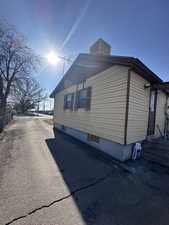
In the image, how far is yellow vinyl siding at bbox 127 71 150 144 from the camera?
186 inches

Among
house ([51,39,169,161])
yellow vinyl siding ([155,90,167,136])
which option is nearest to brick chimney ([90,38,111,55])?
house ([51,39,169,161])

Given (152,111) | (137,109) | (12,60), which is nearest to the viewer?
(137,109)

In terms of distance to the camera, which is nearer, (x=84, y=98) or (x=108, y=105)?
(x=108, y=105)

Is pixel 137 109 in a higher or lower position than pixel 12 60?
lower

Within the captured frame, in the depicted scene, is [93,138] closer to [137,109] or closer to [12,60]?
[137,109]

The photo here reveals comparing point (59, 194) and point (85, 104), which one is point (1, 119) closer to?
point (85, 104)

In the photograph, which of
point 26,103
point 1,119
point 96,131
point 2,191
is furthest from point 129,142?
point 26,103

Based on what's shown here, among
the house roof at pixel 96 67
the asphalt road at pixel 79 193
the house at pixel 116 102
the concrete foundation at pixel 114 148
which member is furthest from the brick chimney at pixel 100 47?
the asphalt road at pixel 79 193

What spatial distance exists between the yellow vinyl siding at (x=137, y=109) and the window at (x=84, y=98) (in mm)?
2658

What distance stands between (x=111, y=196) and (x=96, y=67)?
5.89 m

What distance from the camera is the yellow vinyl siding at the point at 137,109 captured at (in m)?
4.71

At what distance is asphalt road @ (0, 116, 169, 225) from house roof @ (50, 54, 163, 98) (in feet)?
12.7

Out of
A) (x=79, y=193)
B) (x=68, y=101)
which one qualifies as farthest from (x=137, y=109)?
(x=68, y=101)

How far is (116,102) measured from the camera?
5.00 m
